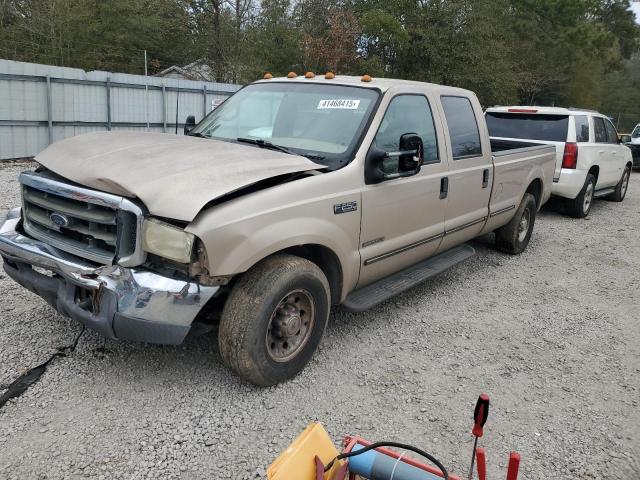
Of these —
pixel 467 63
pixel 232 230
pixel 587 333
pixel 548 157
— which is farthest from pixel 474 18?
pixel 232 230

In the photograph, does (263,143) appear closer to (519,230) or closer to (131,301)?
(131,301)

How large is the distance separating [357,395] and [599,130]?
340 inches

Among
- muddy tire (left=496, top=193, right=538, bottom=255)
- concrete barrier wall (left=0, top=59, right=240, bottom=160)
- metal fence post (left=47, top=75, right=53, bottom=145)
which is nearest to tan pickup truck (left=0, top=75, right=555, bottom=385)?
muddy tire (left=496, top=193, right=538, bottom=255)

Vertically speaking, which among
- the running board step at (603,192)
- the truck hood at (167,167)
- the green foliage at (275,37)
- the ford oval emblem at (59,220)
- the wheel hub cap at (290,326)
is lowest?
the wheel hub cap at (290,326)

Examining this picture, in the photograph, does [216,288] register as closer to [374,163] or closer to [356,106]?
[374,163]

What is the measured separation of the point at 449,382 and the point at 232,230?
6.01 feet

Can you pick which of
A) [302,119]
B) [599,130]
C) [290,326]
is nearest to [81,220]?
[290,326]

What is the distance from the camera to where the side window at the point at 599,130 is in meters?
9.76

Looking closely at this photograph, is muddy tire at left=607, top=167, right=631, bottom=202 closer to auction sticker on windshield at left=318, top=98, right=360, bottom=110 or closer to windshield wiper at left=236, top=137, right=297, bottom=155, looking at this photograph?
auction sticker on windshield at left=318, top=98, right=360, bottom=110

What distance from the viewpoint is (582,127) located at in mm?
9352

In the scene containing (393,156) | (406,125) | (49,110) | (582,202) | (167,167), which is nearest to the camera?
(167,167)

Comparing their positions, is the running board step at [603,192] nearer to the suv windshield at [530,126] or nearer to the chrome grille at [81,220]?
the suv windshield at [530,126]

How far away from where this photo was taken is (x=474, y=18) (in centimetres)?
2478

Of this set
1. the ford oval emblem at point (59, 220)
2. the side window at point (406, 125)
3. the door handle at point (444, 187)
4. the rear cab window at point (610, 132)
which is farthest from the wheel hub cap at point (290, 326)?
the rear cab window at point (610, 132)
